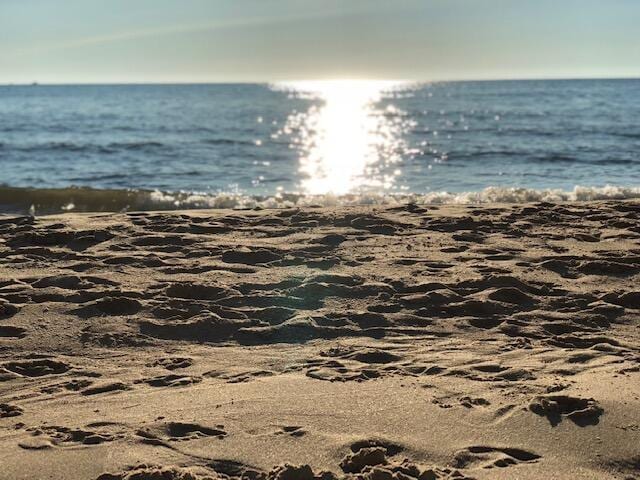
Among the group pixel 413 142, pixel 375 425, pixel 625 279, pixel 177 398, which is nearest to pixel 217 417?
pixel 177 398

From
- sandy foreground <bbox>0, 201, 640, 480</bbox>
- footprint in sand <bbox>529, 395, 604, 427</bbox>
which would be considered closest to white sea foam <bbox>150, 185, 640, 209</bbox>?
sandy foreground <bbox>0, 201, 640, 480</bbox>

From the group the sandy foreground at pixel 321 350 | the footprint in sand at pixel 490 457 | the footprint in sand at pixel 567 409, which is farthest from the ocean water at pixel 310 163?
the footprint in sand at pixel 490 457

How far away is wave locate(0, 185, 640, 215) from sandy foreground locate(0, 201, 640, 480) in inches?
122

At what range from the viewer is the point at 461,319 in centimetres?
438

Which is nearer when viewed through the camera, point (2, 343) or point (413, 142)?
point (2, 343)

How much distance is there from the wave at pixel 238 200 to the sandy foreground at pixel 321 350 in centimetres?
311

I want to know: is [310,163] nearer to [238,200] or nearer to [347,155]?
[347,155]

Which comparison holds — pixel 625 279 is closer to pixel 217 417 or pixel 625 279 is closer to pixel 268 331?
pixel 268 331

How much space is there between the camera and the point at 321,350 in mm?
3902

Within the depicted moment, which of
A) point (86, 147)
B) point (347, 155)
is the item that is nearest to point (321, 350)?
point (347, 155)

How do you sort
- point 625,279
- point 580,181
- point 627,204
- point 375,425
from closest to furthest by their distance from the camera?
1. point 375,425
2. point 625,279
3. point 627,204
4. point 580,181

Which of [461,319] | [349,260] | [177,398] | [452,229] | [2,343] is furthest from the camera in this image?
[452,229]

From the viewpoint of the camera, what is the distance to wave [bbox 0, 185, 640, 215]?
9891 millimetres

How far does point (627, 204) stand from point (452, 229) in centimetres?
265
